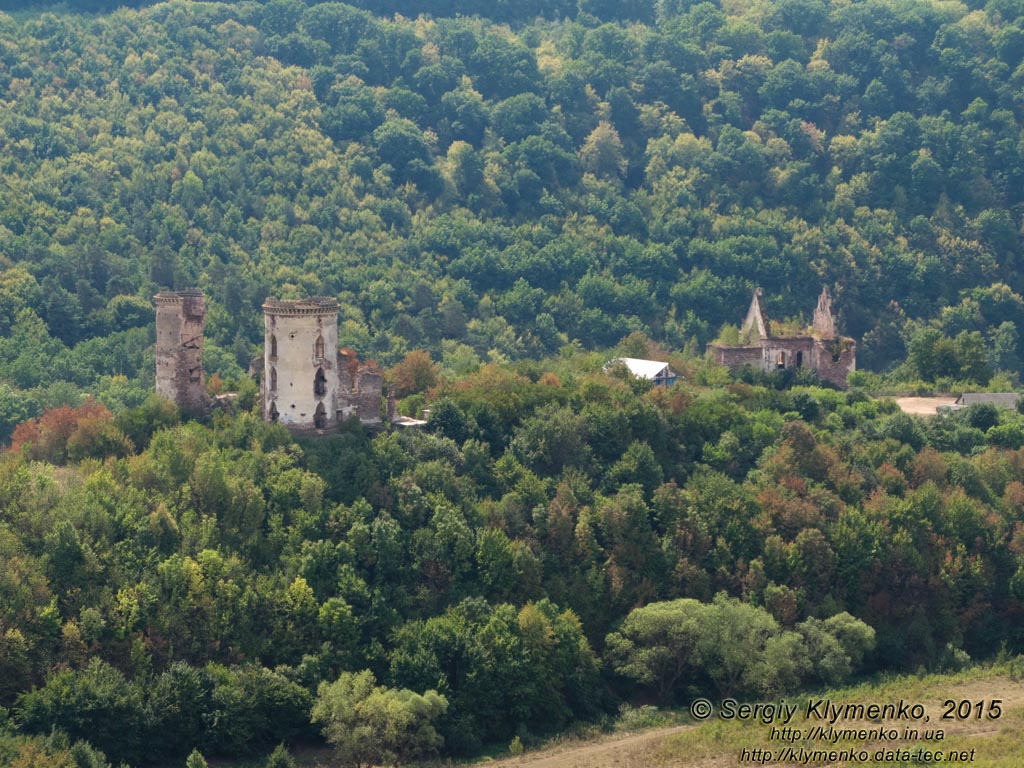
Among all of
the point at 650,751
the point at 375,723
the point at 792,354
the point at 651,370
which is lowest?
the point at 650,751

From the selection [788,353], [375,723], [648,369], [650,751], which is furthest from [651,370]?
[375,723]

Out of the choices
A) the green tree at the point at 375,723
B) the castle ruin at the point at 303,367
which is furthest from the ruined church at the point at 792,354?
the green tree at the point at 375,723

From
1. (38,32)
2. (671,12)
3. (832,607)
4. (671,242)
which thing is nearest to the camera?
(832,607)

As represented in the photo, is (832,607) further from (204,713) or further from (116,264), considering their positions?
(116,264)

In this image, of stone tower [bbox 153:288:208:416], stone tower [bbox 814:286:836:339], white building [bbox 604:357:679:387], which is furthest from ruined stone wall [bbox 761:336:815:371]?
stone tower [bbox 153:288:208:416]

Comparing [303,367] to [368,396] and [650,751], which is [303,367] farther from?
[650,751]

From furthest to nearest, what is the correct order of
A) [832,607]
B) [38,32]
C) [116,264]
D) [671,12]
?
[671,12] < [38,32] < [116,264] < [832,607]

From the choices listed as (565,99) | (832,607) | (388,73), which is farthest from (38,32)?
(832,607)

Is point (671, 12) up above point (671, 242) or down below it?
above

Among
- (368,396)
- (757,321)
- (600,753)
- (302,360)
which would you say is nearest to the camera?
(600,753)
